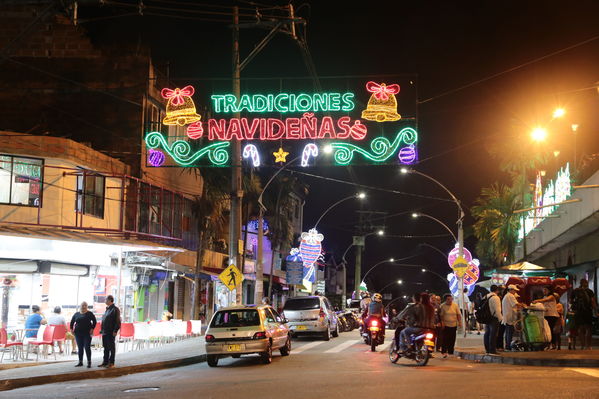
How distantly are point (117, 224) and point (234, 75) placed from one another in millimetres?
7786

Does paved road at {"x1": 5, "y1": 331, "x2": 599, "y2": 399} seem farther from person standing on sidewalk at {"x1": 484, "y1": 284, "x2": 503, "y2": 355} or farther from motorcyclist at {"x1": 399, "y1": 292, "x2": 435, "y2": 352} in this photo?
person standing on sidewalk at {"x1": 484, "y1": 284, "x2": 503, "y2": 355}

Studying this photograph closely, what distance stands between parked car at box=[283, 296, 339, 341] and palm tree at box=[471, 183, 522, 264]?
1755 centimetres

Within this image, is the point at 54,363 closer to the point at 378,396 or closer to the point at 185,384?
the point at 185,384

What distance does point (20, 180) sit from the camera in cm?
2403

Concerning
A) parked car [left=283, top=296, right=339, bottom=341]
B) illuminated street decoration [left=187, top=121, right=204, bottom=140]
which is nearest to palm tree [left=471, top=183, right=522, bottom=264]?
parked car [left=283, top=296, right=339, bottom=341]

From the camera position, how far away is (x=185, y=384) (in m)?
13.8

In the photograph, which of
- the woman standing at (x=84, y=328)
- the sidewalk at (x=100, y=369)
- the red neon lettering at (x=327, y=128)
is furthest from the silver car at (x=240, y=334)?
the red neon lettering at (x=327, y=128)

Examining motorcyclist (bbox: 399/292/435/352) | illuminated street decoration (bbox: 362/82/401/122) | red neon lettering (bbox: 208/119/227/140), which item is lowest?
motorcyclist (bbox: 399/292/435/352)

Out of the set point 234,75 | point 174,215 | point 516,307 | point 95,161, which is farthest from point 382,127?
point 174,215

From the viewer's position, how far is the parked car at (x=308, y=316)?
1118 inches

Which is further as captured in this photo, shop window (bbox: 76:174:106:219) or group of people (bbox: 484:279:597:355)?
shop window (bbox: 76:174:106:219)

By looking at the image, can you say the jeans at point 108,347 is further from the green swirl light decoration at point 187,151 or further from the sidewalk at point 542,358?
the green swirl light decoration at point 187,151

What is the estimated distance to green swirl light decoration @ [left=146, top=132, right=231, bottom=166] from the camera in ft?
85.7

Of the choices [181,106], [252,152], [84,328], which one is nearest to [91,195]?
[181,106]
